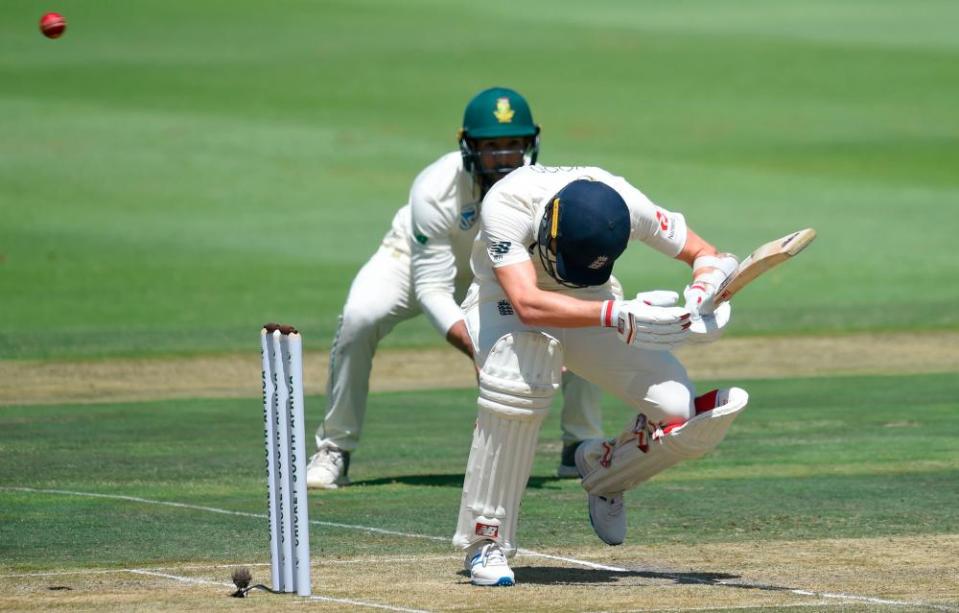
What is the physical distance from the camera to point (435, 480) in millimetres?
9609

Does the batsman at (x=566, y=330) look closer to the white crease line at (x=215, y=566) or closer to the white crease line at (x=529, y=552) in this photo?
the white crease line at (x=529, y=552)

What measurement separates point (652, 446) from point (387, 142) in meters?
29.0

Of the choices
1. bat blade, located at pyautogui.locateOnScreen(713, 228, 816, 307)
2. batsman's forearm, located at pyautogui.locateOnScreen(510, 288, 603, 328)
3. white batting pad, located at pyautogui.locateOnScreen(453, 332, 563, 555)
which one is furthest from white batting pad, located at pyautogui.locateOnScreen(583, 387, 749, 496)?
batsman's forearm, located at pyautogui.locateOnScreen(510, 288, 603, 328)

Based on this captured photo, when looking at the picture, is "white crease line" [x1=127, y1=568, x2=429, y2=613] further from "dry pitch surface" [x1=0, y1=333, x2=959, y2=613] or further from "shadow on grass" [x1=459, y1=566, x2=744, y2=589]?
"shadow on grass" [x1=459, y1=566, x2=744, y2=589]

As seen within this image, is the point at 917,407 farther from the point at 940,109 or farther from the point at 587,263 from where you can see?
the point at 940,109

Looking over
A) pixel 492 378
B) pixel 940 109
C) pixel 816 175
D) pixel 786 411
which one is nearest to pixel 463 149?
pixel 492 378

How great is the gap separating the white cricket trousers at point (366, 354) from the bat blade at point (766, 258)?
329 centimetres

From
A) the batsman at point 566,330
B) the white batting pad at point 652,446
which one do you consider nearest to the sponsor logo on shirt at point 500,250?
the batsman at point 566,330

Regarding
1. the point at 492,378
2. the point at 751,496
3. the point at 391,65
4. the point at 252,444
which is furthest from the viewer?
the point at 391,65

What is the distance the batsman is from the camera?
249 inches

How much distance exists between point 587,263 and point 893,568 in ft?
5.37

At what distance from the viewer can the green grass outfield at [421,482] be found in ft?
24.8

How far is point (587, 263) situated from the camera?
646 cm

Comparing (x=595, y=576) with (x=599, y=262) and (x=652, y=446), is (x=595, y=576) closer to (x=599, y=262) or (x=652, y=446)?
(x=652, y=446)
